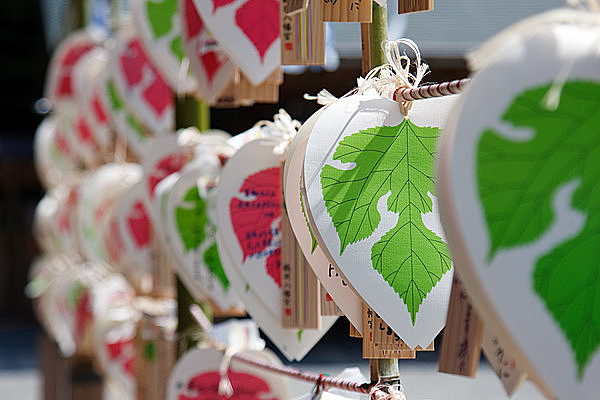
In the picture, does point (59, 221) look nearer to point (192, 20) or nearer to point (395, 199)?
point (192, 20)

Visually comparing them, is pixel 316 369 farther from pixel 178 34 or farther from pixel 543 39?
pixel 543 39

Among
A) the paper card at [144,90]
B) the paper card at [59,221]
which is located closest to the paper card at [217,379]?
the paper card at [144,90]

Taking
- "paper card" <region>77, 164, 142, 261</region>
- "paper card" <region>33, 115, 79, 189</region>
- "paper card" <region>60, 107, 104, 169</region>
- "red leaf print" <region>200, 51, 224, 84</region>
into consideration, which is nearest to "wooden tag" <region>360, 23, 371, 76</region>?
"red leaf print" <region>200, 51, 224, 84</region>

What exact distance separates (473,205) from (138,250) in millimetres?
1164

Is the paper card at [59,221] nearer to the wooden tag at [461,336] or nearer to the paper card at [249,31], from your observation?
the paper card at [249,31]

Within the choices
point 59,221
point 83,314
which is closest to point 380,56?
point 83,314

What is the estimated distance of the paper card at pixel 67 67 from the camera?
7.48ft

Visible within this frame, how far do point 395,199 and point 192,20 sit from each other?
52 cm

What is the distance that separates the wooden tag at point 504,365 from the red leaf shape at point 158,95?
1.10 m

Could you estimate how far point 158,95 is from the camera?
1.48 m

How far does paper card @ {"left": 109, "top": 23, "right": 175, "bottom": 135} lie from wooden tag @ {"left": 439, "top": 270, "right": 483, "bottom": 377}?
1083 millimetres

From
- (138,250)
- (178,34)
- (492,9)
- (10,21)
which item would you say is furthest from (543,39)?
(10,21)

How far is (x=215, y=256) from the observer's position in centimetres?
105

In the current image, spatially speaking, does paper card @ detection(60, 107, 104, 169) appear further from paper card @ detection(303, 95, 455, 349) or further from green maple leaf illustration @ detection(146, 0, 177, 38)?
paper card @ detection(303, 95, 455, 349)
